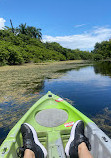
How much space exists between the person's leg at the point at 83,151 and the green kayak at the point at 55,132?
0.18 meters

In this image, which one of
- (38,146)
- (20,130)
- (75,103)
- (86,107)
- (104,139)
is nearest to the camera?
(104,139)

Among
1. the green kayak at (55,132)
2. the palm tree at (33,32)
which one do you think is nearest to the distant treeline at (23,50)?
the palm tree at (33,32)

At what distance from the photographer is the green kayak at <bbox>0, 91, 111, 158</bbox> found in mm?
1732

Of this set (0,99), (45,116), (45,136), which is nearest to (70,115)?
(45,116)

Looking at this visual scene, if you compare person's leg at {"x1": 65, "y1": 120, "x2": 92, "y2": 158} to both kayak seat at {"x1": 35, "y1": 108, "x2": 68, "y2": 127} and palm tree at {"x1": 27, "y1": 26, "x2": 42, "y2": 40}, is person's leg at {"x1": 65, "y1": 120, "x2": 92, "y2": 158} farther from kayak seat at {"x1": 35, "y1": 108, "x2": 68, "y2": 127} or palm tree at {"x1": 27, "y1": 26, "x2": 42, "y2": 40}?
palm tree at {"x1": 27, "y1": 26, "x2": 42, "y2": 40}

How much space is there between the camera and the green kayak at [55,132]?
173 cm

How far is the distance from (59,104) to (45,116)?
86 centimetres

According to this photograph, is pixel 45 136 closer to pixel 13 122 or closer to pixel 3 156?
pixel 3 156

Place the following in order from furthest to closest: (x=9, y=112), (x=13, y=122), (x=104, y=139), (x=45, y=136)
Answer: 1. (x=9, y=112)
2. (x=13, y=122)
3. (x=45, y=136)
4. (x=104, y=139)

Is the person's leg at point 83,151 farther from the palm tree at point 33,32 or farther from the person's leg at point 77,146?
the palm tree at point 33,32

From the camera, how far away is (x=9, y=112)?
4.16 metres

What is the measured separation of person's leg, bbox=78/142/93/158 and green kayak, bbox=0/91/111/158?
7.0 inches

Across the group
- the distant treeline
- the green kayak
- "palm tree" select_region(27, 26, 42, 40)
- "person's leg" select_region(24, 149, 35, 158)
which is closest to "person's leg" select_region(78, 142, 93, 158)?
the green kayak

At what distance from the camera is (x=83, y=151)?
5.97 ft
